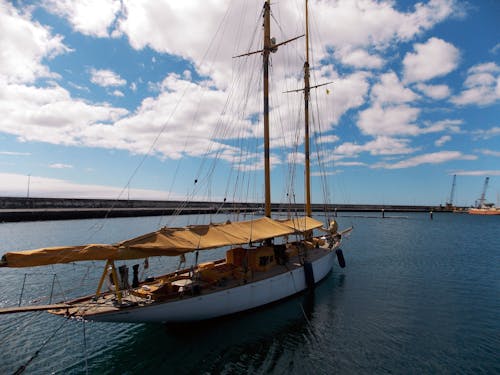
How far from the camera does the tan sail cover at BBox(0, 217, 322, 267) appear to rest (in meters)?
10.8

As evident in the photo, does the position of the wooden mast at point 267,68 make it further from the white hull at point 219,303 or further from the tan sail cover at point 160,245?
the white hull at point 219,303

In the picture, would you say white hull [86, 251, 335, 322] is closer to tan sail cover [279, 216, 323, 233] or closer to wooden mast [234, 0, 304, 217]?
tan sail cover [279, 216, 323, 233]

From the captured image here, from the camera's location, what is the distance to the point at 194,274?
50.6 ft

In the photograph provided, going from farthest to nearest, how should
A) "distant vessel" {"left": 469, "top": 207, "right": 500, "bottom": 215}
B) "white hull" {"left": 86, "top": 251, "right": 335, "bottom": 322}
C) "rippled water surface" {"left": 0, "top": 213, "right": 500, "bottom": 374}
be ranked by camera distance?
1. "distant vessel" {"left": 469, "top": 207, "right": 500, "bottom": 215}
2. "rippled water surface" {"left": 0, "top": 213, "right": 500, "bottom": 374}
3. "white hull" {"left": 86, "top": 251, "right": 335, "bottom": 322}

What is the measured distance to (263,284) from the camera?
17203mm

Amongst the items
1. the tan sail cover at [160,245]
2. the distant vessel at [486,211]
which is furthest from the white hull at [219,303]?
the distant vessel at [486,211]

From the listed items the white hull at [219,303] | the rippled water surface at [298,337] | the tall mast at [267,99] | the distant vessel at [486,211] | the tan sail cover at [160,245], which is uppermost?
the tall mast at [267,99]

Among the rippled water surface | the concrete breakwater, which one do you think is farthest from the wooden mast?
the concrete breakwater

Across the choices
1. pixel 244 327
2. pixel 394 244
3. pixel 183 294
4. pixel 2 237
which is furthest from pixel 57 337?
pixel 394 244

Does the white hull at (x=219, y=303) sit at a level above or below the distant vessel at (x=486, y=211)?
below

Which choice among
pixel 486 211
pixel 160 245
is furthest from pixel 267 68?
pixel 486 211

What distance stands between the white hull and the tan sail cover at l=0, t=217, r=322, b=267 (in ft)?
7.75

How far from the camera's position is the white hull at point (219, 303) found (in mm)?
12336

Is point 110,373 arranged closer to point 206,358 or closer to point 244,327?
point 206,358
